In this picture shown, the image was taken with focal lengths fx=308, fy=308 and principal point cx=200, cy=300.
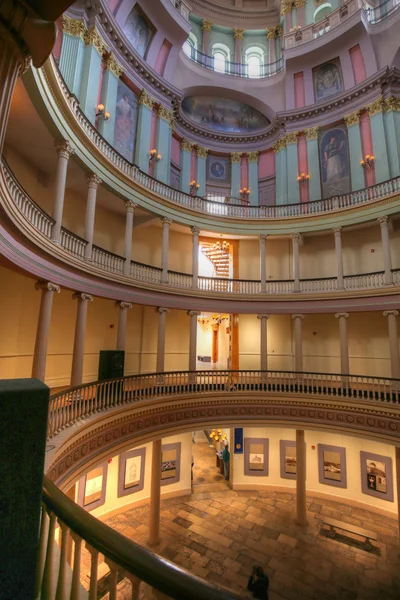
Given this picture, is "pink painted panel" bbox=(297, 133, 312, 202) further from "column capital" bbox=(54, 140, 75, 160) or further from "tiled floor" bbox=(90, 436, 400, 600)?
"tiled floor" bbox=(90, 436, 400, 600)

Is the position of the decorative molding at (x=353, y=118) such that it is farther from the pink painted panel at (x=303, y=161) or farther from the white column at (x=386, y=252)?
the white column at (x=386, y=252)

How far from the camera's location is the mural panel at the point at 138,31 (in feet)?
49.6

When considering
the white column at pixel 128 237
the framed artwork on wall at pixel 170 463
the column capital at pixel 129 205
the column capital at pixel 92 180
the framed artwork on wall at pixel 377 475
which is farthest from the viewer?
the framed artwork on wall at pixel 170 463

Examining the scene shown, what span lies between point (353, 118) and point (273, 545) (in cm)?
2079

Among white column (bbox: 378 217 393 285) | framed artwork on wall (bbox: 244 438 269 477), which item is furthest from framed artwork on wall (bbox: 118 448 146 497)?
white column (bbox: 378 217 393 285)

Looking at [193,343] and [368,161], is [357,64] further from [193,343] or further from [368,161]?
[193,343]

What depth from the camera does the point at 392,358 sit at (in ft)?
43.8

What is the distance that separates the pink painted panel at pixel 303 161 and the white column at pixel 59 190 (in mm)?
13231

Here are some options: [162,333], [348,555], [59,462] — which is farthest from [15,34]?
[348,555]

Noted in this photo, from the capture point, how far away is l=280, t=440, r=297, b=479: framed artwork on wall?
16047 mm

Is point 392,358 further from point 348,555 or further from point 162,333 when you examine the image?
point 162,333

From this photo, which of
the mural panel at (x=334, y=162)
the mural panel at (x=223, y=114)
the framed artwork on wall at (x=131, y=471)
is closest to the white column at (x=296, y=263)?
the mural panel at (x=334, y=162)

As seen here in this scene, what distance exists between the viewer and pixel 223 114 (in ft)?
66.7

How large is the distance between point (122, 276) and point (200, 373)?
5387 mm
